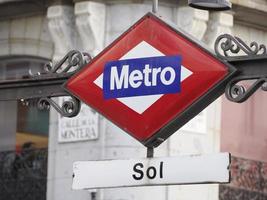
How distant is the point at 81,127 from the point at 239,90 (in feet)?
33.1

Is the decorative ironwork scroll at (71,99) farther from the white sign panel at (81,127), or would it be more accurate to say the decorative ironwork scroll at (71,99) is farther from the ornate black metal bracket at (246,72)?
the white sign panel at (81,127)

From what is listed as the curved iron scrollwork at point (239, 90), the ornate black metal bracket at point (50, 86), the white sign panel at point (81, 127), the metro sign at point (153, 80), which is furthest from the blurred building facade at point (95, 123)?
the curved iron scrollwork at point (239, 90)

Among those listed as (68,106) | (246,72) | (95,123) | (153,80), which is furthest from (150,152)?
(95,123)

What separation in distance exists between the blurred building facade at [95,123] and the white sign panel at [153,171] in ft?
29.8

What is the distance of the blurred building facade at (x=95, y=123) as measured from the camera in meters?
16.5

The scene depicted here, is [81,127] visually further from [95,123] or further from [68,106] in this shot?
[68,106]

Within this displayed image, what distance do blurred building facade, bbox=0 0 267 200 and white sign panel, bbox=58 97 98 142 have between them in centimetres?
2

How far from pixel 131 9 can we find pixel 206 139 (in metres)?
2.33

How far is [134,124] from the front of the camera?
7078 mm

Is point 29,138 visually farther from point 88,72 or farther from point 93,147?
point 88,72

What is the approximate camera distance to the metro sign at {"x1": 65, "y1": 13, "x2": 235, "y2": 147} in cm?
683

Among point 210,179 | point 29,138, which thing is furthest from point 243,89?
point 29,138

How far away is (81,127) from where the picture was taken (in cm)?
1667

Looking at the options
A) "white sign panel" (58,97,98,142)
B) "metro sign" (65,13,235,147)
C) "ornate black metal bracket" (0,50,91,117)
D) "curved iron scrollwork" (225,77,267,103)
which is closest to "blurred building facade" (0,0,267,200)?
"white sign panel" (58,97,98,142)
